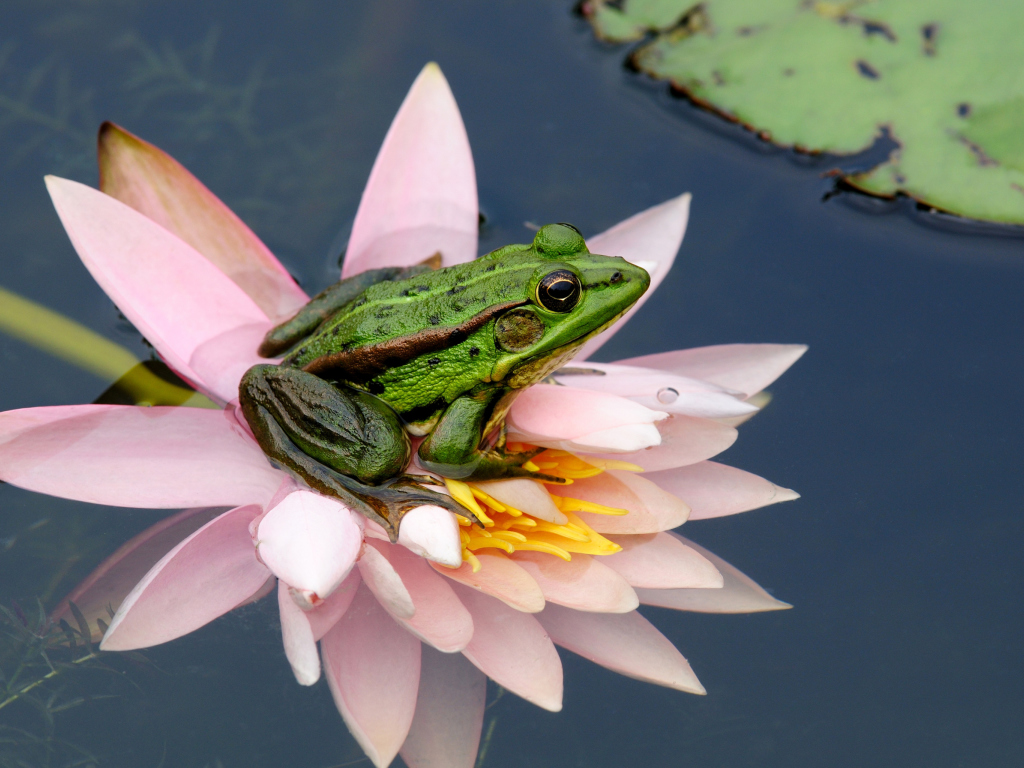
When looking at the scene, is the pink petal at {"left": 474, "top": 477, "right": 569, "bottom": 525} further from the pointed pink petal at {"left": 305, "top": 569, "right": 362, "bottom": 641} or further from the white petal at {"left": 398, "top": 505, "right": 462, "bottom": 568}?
the pointed pink petal at {"left": 305, "top": 569, "right": 362, "bottom": 641}

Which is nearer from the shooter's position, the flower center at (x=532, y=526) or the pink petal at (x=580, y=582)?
the pink petal at (x=580, y=582)

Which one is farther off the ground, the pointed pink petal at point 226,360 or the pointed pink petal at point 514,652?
the pointed pink petal at point 226,360

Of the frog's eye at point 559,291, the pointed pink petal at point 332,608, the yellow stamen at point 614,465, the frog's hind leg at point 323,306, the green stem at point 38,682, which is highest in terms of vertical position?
the frog's eye at point 559,291

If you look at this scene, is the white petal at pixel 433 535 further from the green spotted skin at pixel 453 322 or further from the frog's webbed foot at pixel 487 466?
the green spotted skin at pixel 453 322

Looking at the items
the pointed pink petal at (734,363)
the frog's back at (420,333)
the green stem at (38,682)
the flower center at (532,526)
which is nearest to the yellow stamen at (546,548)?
the flower center at (532,526)

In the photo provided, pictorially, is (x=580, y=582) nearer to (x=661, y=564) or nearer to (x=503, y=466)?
(x=661, y=564)
